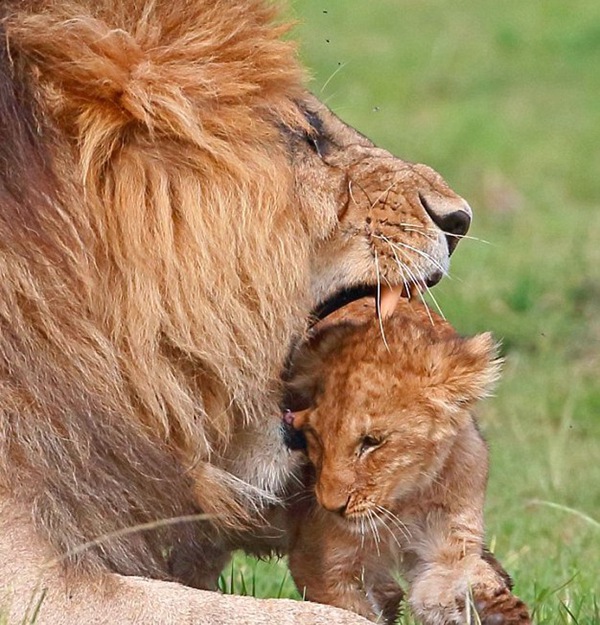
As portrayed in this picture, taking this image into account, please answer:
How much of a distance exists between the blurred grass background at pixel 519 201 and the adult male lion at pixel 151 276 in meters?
0.38

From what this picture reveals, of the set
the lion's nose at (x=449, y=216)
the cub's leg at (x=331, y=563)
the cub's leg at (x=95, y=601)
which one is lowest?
the cub's leg at (x=331, y=563)

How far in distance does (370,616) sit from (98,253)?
0.90m

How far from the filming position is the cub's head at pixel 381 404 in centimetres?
296

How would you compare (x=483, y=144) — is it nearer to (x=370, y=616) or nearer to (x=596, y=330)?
(x=596, y=330)

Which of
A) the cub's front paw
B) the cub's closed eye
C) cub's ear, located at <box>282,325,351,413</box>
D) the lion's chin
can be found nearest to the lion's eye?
the cub's closed eye

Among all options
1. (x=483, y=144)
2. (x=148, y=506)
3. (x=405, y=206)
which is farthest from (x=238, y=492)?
(x=483, y=144)

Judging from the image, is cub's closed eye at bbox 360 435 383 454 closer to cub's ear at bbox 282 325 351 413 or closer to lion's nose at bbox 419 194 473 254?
cub's ear at bbox 282 325 351 413

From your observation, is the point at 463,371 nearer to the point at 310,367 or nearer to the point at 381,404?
the point at 381,404

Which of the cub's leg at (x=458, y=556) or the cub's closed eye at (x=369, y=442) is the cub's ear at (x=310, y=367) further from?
the cub's leg at (x=458, y=556)

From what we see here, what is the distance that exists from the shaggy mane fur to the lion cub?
137mm

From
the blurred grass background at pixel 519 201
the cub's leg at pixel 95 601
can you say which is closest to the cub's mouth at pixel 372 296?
the blurred grass background at pixel 519 201

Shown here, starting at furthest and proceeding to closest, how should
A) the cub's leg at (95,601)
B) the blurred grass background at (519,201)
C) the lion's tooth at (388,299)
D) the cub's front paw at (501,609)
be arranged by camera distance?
1. the blurred grass background at (519,201)
2. the lion's tooth at (388,299)
3. the cub's front paw at (501,609)
4. the cub's leg at (95,601)

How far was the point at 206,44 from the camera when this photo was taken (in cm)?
291

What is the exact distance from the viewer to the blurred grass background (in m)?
4.77
